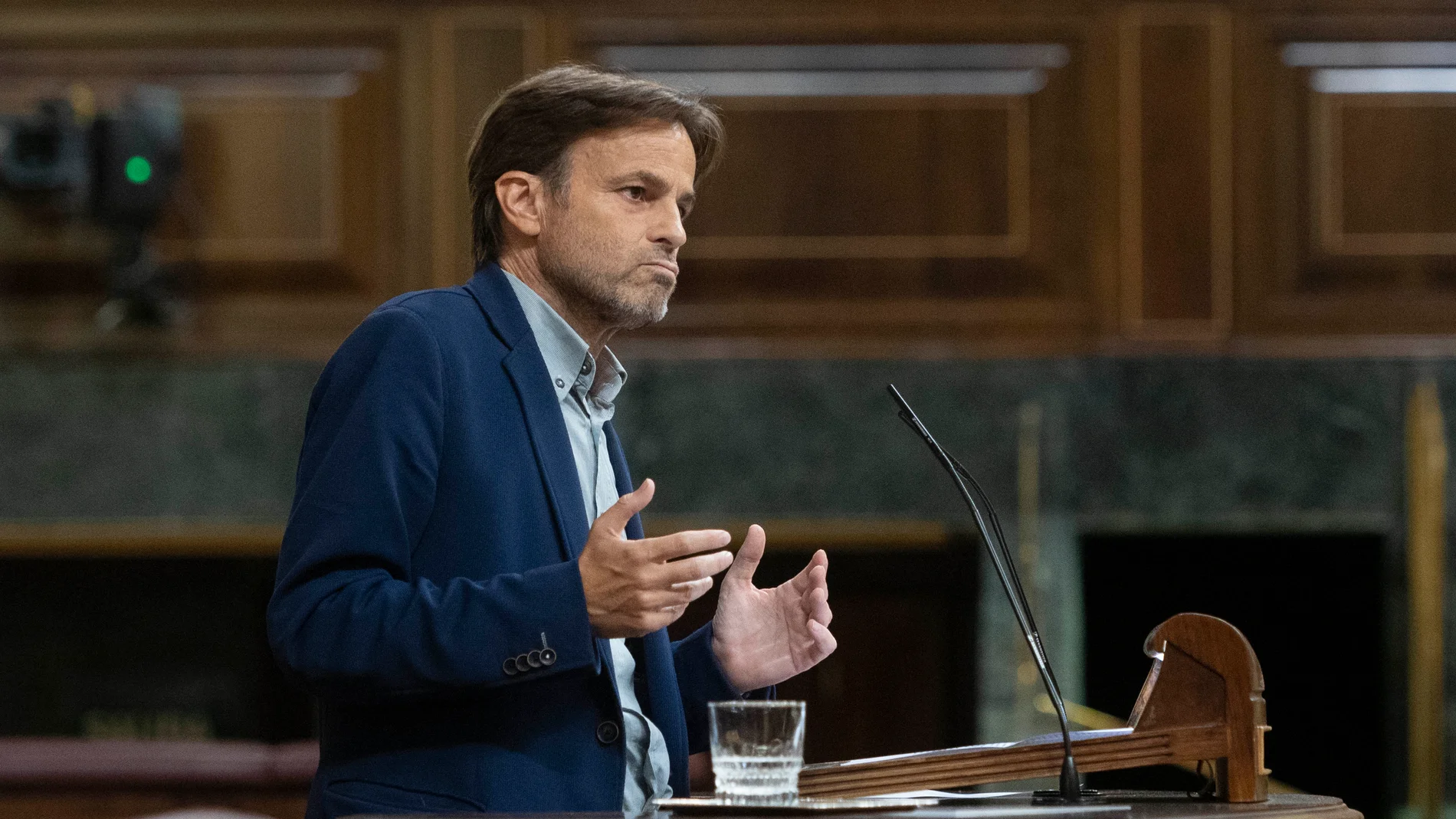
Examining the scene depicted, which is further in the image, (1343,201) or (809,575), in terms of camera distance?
(1343,201)

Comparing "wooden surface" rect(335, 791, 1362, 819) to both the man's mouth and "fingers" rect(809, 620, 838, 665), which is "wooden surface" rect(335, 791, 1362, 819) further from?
the man's mouth

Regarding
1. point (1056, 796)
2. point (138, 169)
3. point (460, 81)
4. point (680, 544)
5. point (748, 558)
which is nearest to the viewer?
point (680, 544)

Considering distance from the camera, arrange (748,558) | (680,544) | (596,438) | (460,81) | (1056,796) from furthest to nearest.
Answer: (460,81) < (596,438) < (748,558) < (1056,796) < (680,544)

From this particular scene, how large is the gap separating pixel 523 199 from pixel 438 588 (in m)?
0.53

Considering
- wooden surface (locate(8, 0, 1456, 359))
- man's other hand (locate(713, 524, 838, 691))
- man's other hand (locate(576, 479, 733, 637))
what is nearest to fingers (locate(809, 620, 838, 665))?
man's other hand (locate(713, 524, 838, 691))

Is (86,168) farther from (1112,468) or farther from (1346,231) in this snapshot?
(1346,231)

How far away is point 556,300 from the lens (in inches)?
66.3

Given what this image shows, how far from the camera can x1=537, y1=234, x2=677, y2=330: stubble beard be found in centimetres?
165

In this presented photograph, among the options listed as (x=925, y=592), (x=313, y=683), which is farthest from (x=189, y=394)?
(x=313, y=683)

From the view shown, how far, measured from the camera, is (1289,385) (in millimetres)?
3562

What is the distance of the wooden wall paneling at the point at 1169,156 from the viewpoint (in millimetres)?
3506

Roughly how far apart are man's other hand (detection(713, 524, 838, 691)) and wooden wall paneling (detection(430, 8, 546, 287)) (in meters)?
2.05

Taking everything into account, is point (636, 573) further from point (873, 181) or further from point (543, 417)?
point (873, 181)

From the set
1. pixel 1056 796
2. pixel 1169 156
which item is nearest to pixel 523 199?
pixel 1056 796
